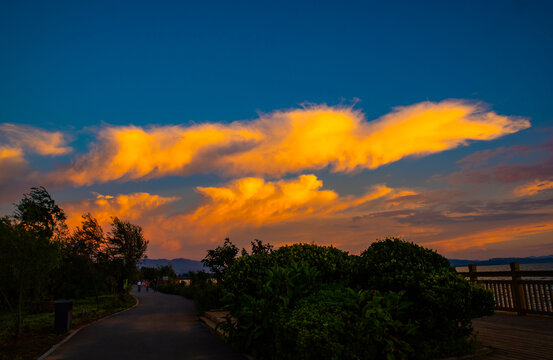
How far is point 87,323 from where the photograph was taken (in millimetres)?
17406

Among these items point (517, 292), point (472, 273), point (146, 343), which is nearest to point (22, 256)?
point (146, 343)

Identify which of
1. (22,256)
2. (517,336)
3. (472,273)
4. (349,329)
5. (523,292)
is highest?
(22,256)

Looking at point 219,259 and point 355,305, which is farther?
point 219,259

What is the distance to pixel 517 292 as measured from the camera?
13.0m

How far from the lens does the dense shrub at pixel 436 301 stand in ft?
23.6

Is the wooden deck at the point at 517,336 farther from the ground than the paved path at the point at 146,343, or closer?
farther from the ground

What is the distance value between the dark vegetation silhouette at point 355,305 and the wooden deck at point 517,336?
839 mm

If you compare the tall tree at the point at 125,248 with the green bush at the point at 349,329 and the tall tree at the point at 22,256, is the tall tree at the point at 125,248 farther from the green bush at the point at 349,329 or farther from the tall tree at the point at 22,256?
the green bush at the point at 349,329

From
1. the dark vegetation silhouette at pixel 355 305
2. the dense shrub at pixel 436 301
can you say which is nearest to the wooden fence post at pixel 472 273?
the dark vegetation silhouette at pixel 355 305

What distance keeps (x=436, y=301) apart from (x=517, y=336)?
13.3ft

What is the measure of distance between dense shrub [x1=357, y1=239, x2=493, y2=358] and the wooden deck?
2.64ft

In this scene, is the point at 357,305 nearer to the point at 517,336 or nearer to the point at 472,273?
the point at 517,336

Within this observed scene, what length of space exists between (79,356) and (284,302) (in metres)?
6.30

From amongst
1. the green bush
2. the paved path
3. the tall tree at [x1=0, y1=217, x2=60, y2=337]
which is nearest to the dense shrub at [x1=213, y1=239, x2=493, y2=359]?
the green bush
